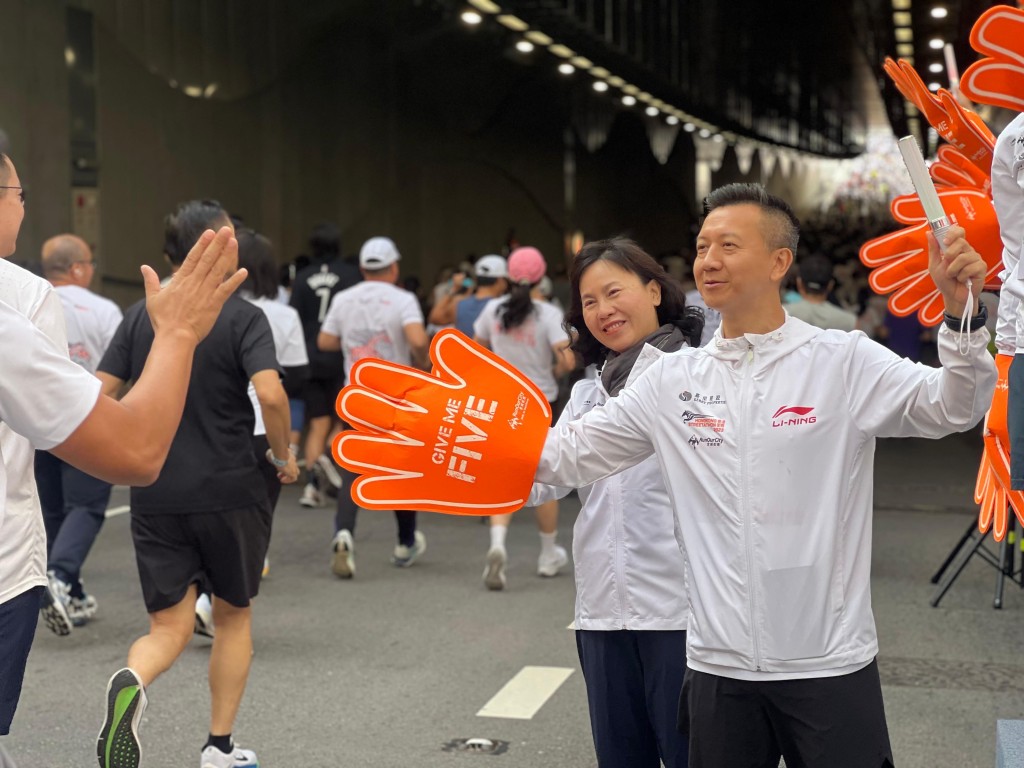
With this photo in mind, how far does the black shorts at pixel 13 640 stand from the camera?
311cm

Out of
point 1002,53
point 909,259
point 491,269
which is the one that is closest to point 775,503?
point 1002,53

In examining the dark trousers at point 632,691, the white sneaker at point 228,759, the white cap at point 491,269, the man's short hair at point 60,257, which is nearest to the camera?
the dark trousers at point 632,691

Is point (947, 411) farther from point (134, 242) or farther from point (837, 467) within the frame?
point (134, 242)

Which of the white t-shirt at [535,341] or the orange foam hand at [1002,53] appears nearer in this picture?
the orange foam hand at [1002,53]

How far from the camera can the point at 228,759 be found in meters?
4.75

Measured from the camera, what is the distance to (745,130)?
44.1 meters

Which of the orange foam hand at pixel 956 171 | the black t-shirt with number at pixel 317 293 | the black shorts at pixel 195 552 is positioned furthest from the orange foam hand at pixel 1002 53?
the black t-shirt with number at pixel 317 293

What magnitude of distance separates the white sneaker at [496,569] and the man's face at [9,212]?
478cm

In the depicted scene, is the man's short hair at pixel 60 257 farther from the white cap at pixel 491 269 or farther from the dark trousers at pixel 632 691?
the dark trousers at pixel 632 691

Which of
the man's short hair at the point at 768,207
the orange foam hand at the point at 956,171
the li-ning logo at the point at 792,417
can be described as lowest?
the li-ning logo at the point at 792,417

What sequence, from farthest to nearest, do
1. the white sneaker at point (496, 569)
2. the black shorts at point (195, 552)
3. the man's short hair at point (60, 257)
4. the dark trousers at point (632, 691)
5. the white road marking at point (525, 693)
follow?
the white sneaker at point (496, 569), the man's short hair at point (60, 257), the white road marking at point (525, 693), the black shorts at point (195, 552), the dark trousers at point (632, 691)

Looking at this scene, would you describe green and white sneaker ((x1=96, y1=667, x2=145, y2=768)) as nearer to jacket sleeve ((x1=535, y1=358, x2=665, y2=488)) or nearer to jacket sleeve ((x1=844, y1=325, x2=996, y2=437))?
jacket sleeve ((x1=535, y1=358, x2=665, y2=488))

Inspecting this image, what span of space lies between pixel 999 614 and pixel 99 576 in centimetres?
512

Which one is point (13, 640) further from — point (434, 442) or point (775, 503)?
point (775, 503)
